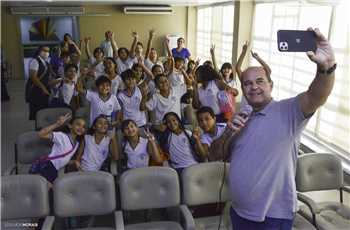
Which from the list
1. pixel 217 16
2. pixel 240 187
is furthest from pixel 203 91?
pixel 217 16

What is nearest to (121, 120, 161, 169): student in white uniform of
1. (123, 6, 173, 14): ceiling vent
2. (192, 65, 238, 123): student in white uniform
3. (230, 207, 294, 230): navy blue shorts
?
(192, 65, 238, 123): student in white uniform

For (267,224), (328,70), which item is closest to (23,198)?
(267,224)

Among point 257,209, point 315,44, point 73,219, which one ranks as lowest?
point 73,219

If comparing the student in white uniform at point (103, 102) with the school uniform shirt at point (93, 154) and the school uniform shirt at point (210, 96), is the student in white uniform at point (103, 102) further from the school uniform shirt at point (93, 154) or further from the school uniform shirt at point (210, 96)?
the school uniform shirt at point (210, 96)

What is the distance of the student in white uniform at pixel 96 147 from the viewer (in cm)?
337

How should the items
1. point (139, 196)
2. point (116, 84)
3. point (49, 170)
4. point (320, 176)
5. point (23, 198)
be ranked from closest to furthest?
point (23, 198) < point (139, 196) < point (320, 176) < point (49, 170) < point (116, 84)

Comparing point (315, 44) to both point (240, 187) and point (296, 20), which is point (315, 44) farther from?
point (296, 20)

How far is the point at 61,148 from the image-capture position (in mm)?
3332

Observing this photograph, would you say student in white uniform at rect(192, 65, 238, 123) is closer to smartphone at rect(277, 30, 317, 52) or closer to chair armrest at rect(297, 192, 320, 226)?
chair armrest at rect(297, 192, 320, 226)

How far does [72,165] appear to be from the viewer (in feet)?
10.9

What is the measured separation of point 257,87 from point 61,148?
7.05 ft

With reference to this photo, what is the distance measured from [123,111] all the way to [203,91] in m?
1.04

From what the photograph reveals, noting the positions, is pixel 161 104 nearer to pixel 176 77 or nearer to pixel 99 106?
pixel 99 106

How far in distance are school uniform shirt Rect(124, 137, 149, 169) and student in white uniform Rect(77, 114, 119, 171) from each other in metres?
0.18
